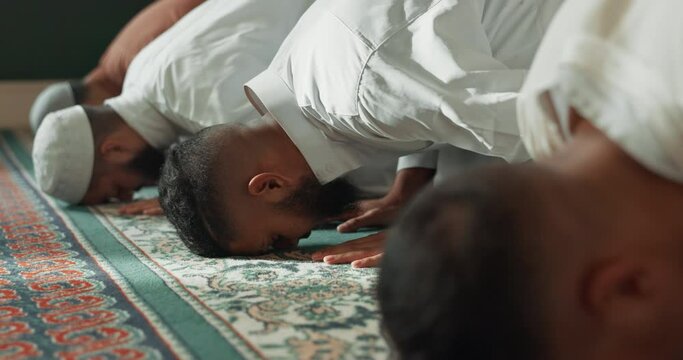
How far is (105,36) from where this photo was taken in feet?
13.7

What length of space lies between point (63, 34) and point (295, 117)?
2810 millimetres

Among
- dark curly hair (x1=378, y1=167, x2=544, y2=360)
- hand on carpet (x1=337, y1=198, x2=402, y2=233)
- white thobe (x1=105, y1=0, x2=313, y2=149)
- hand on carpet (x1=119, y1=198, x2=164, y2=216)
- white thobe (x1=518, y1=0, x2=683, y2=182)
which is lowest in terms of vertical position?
hand on carpet (x1=337, y1=198, x2=402, y2=233)

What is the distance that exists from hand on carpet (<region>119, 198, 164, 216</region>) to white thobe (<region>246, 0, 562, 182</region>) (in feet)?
1.55

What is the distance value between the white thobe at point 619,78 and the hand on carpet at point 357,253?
1.78ft

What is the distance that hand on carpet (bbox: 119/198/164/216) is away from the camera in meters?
2.08

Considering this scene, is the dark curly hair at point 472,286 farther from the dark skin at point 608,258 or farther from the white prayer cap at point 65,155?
the white prayer cap at point 65,155

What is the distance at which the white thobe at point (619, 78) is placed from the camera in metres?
0.77

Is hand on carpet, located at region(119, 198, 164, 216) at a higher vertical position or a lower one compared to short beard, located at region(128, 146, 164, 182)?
lower

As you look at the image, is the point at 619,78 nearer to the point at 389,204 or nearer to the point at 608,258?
the point at 608,258

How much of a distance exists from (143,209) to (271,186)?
648 millimetres

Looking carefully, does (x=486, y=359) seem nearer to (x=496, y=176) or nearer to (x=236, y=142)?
(x=496, y=176)

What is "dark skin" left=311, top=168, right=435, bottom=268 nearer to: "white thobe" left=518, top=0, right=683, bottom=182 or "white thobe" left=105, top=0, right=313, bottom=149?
"white thobe" left=105, top=0, right=313, bottom=149

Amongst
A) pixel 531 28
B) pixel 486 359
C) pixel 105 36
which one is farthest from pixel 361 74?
pixel 105 36

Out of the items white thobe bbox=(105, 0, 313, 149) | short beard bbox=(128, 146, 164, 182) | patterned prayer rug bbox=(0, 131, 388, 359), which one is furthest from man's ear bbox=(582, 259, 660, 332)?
short beard bbox=(128, 146, 164, 182)
